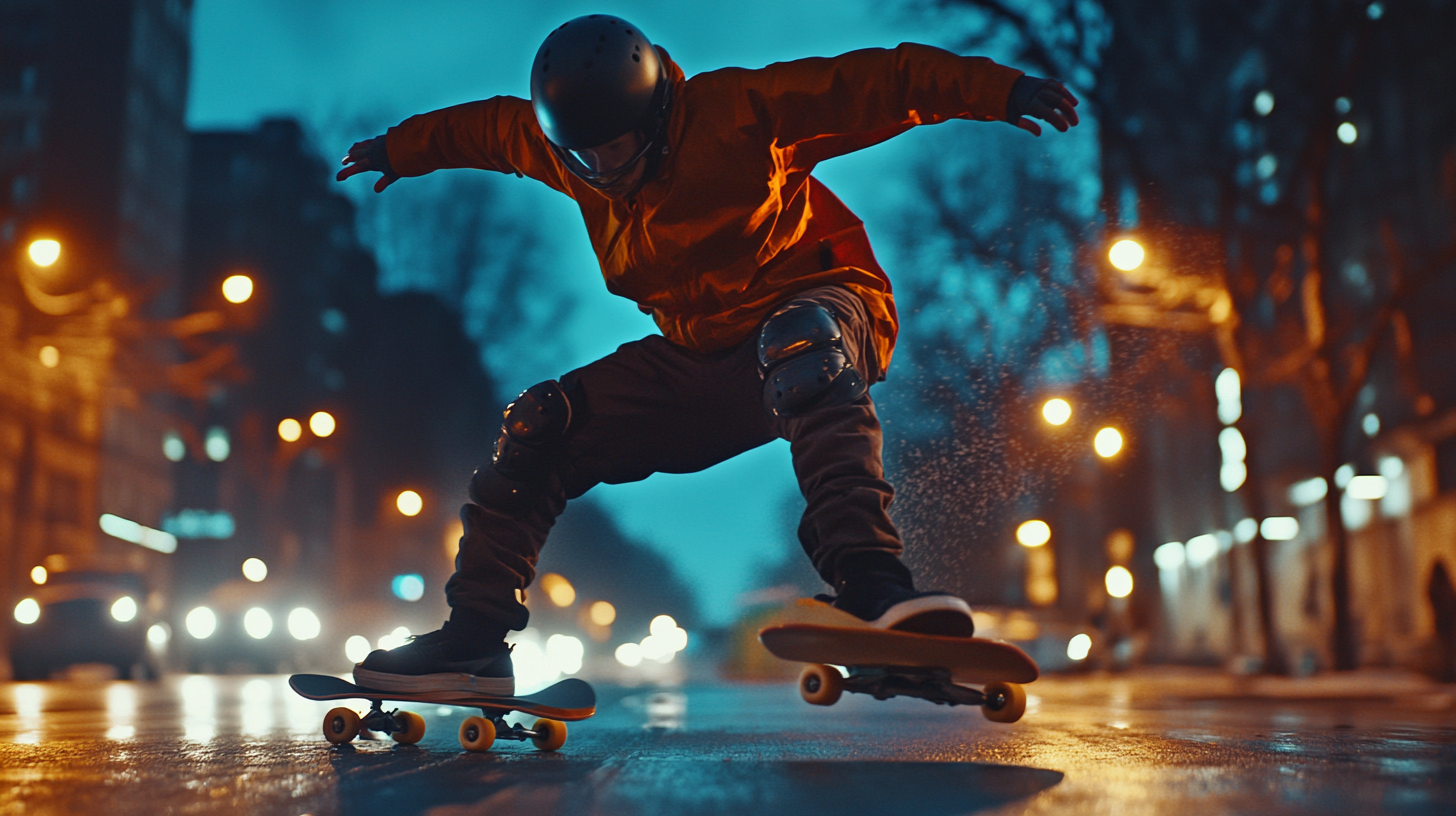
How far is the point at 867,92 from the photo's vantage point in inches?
150

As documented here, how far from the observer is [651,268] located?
4.04 meters

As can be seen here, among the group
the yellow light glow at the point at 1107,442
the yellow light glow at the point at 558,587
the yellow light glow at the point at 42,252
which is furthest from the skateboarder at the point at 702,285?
the yellow light glow at the point at 558,587

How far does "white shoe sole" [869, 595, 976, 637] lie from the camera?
329 centimetres

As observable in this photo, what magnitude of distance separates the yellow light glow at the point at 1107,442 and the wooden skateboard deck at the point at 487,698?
13.8m

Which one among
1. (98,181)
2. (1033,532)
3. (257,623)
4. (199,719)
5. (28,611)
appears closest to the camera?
(199,719)

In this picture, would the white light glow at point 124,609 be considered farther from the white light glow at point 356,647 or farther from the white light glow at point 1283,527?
the white light glow at point 1283,527

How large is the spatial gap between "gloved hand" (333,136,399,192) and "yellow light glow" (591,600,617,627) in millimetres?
56492

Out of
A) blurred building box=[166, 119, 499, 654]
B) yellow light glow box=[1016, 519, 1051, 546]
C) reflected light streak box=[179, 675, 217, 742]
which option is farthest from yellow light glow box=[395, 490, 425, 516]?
reflected light streak box=[179, 675, 217, 742]

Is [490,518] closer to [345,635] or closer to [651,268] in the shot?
[651,268]

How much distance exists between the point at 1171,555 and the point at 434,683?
43171 millimetres

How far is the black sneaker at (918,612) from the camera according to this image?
3.30 metres

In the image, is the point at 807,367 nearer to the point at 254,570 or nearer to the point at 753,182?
the point at 753,182

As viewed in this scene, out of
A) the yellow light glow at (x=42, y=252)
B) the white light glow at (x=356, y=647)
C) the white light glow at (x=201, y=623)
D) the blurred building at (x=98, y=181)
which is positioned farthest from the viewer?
the blurred building at (x=98, y=181)

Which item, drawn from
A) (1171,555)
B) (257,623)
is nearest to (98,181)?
(257,623)
